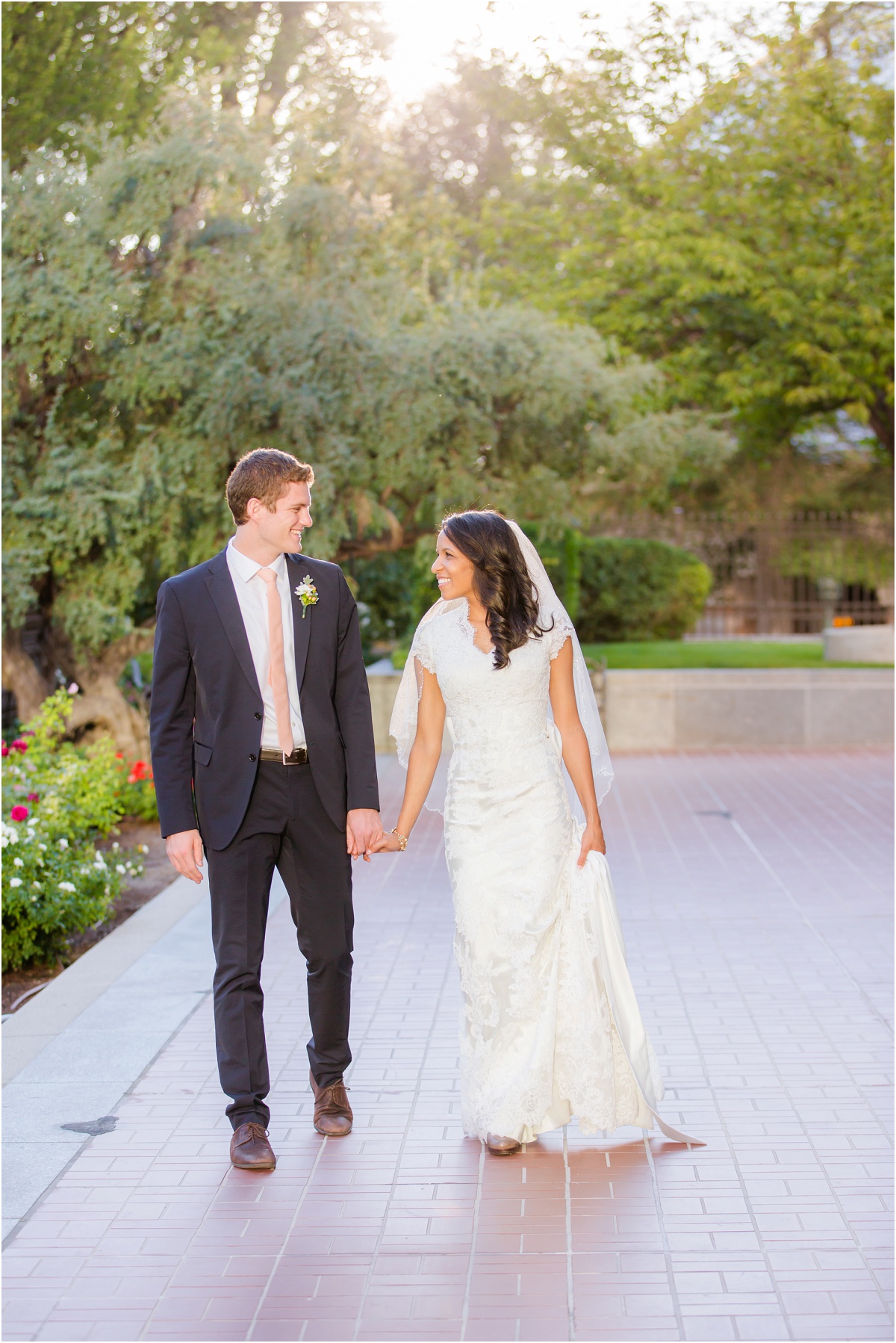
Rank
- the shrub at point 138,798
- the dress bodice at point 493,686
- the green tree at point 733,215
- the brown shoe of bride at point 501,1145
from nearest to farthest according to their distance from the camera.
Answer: the brown shoe of bride at point 501,1145 < the dress bodice at point 493,686 < the shrub at point 138,798 < the green tree at point 733,215

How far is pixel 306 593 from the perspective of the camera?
4.34 meters

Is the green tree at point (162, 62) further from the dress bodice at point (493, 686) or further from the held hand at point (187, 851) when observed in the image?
the held hand at point (187, 851)

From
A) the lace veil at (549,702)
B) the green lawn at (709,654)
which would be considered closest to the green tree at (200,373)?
the green lawn at (709,654)

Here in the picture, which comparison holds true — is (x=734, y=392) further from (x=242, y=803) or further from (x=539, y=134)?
(x=242, y=803)

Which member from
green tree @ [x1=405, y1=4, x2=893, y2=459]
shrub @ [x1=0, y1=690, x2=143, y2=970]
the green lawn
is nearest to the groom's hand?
shrub @ [x1=0, y1=690, x2=143, y2=970]

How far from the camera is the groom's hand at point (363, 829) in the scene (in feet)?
14.3

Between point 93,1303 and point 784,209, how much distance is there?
1736cm

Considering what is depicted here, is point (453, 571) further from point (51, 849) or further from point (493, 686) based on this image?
point (51, 849)

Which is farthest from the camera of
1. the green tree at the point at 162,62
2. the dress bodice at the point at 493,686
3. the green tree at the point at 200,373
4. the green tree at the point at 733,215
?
the green tree at the point at 733,215

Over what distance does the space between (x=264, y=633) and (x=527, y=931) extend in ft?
4.08

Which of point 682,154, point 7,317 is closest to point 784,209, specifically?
point 682,154

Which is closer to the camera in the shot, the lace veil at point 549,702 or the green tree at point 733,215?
the lace veil at point 549,702

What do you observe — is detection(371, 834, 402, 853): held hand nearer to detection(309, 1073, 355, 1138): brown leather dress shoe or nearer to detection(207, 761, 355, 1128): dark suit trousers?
detection(207, 761, 355, 1128): dark suit trousers

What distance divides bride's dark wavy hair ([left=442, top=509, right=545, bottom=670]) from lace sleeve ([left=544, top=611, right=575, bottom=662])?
95 mm
